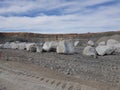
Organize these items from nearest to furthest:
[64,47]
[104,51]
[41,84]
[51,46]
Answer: [41,84] → [104,51] → [64,47] → [51,46]

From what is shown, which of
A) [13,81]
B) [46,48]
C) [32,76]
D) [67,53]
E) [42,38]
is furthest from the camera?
[42,38]

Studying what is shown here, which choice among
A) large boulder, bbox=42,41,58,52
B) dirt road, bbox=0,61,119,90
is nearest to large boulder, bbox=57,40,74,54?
large boulder, bbox=42,41,58,52

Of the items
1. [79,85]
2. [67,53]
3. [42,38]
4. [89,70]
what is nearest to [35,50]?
[67,53]

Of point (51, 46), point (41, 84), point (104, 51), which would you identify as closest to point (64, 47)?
point (51, 46)

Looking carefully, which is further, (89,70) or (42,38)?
(42,38)

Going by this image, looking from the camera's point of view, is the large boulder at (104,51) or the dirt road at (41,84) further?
the large boulder at (104,51)

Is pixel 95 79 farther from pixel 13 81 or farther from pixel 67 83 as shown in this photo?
pixel 13 81

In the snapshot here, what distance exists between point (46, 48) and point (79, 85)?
12.6 m

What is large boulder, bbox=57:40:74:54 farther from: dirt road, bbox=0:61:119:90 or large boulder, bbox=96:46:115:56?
dirt road, bbox=0:61:119:90

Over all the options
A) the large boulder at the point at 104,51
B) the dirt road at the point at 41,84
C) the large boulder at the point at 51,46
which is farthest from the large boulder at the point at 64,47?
the dirt road at the point at 41,84

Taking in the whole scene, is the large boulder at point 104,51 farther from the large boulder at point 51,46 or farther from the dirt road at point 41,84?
the dirt road at point 41,84

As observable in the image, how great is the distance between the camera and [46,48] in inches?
808

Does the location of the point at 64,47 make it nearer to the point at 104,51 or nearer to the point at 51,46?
the point at 51,46

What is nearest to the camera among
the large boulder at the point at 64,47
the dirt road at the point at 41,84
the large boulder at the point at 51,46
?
the dirt road at the point at 41,84
